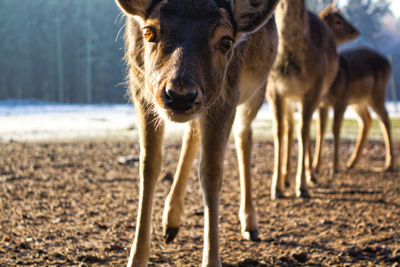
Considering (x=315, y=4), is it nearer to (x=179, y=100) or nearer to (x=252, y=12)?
(x=252, y=12)

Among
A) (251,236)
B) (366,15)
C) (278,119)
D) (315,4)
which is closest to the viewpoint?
(251,236)

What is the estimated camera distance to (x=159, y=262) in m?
3.20

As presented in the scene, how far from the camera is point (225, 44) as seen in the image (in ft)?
8.37

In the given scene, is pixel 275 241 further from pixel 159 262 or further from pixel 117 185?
pixel 117 185

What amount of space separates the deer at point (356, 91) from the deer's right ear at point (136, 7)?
577 cm

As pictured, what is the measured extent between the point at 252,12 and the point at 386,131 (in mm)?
7117

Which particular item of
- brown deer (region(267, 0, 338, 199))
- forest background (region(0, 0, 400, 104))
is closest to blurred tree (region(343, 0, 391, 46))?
forest background (region(0, 0, 400, 104))

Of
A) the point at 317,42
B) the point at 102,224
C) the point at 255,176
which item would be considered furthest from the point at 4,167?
the point at 317,42

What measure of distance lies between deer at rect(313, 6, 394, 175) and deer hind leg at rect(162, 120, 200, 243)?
4.13 meters

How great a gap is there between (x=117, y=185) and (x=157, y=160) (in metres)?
3.08

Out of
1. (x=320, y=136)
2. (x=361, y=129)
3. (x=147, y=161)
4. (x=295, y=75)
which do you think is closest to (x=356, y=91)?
(x=361, y=129)

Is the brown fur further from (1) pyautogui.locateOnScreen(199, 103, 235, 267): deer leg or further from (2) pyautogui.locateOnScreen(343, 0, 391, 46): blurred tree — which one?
(2) pyautogui.locateOnScreen(343, 0, 391, 46): blurred tree

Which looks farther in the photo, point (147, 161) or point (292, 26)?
point (292, 26)

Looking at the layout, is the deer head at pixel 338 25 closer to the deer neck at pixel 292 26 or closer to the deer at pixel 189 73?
the deer neck at pixel 292 26
